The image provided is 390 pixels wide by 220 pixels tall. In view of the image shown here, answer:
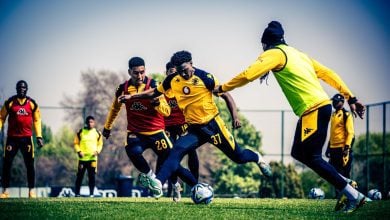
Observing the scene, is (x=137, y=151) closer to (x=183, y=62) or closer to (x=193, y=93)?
(x=193, y=93)

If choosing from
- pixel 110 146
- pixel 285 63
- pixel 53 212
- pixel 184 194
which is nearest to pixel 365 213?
pixel 285 63

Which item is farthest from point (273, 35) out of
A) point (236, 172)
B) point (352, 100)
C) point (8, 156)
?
point (236, 172)

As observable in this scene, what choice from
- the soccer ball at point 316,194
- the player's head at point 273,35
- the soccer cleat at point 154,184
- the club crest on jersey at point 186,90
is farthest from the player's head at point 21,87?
the player's head at point 273,35

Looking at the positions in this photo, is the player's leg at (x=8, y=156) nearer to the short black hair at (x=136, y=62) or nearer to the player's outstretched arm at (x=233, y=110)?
the short black hair at (x=136, y=62)

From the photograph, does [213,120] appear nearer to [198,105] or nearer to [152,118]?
[198,105]

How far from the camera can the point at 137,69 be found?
43.0 feet

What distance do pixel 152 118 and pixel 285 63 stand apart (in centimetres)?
415

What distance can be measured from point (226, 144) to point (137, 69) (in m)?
2.47

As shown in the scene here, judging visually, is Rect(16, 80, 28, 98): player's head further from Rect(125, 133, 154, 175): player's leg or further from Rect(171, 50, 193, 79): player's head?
Rect(171, 50, 193, 79): player's head

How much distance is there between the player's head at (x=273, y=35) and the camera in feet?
32.5

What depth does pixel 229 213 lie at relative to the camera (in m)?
9.60

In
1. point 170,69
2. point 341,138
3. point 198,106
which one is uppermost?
point 170,69

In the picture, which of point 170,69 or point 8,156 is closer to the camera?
point 170,69

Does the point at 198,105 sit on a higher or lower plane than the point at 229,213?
higher
